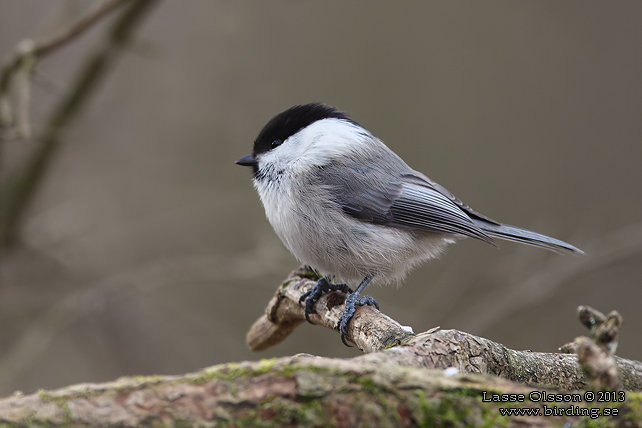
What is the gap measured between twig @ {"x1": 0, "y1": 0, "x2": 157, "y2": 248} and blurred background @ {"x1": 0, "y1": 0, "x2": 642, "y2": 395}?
0.21 feet

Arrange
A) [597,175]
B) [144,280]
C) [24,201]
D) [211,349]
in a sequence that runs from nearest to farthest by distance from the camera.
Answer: [24,201], [144,280], [211,349], [597,175]

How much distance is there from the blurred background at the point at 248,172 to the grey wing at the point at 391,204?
95cm

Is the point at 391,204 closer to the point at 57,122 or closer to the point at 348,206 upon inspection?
the point at 348,206

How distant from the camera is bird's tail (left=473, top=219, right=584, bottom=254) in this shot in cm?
229

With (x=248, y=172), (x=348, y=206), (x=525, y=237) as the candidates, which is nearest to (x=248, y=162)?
(x=248, y=172)

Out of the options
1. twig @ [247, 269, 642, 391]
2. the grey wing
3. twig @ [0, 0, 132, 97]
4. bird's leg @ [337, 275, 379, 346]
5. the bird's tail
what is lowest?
twig @ [247, 269, 642, 391]

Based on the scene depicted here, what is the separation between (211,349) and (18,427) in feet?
8.91

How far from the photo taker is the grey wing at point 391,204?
7.75 ft

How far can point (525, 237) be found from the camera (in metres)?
2.36

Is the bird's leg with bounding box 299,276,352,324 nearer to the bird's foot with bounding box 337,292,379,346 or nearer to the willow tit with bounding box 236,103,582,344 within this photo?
the willow tit with bounding box 236,103,582,344

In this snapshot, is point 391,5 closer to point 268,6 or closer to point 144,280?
point 268,6

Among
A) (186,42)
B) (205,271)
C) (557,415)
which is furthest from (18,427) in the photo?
(186,42)

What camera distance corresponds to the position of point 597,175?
181 inches

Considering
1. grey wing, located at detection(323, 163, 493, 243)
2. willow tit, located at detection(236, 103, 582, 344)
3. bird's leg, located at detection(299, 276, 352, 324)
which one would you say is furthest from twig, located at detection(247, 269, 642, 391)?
grey wing, located at detection(323, 163, 493, 243)
